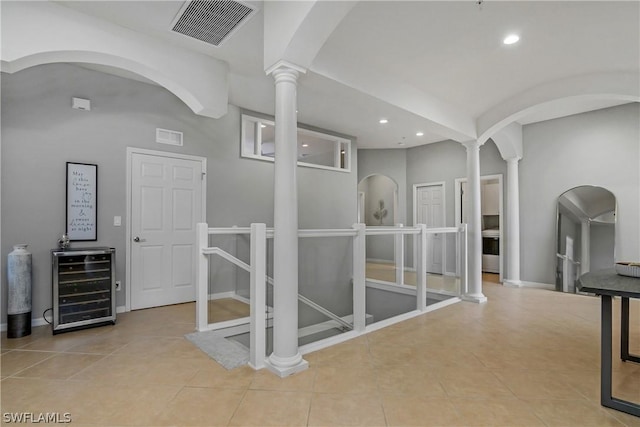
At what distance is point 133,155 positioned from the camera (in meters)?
4.14

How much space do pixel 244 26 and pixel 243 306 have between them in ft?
10.6

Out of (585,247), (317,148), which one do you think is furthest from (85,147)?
(585,247)

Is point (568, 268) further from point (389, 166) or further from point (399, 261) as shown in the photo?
point (389, 166)

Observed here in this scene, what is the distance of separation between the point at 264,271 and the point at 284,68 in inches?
63.8

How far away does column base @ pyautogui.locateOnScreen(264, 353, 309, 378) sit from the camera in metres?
2.45

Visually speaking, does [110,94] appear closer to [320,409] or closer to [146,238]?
[146,238]

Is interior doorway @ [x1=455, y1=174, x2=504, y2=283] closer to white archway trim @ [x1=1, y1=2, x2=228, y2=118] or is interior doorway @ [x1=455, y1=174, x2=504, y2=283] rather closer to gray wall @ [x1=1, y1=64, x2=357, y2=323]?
gray wall @ [x1=1, y1=64, x2=357, y2=323]

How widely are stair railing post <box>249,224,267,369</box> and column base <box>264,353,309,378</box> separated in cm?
11

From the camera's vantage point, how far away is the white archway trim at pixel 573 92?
144 inches

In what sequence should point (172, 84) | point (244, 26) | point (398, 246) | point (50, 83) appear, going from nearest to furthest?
point (244, 26), point (172, 84), point (50, 83), point (398, 246)

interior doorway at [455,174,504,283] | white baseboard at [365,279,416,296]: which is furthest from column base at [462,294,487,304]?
interior doorway at [455,174,504,283]

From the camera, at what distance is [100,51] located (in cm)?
280

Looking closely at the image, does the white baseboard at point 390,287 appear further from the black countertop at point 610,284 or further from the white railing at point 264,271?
the black countertop at point 610,284

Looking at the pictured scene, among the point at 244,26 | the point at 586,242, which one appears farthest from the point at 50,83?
the point at 586,242
